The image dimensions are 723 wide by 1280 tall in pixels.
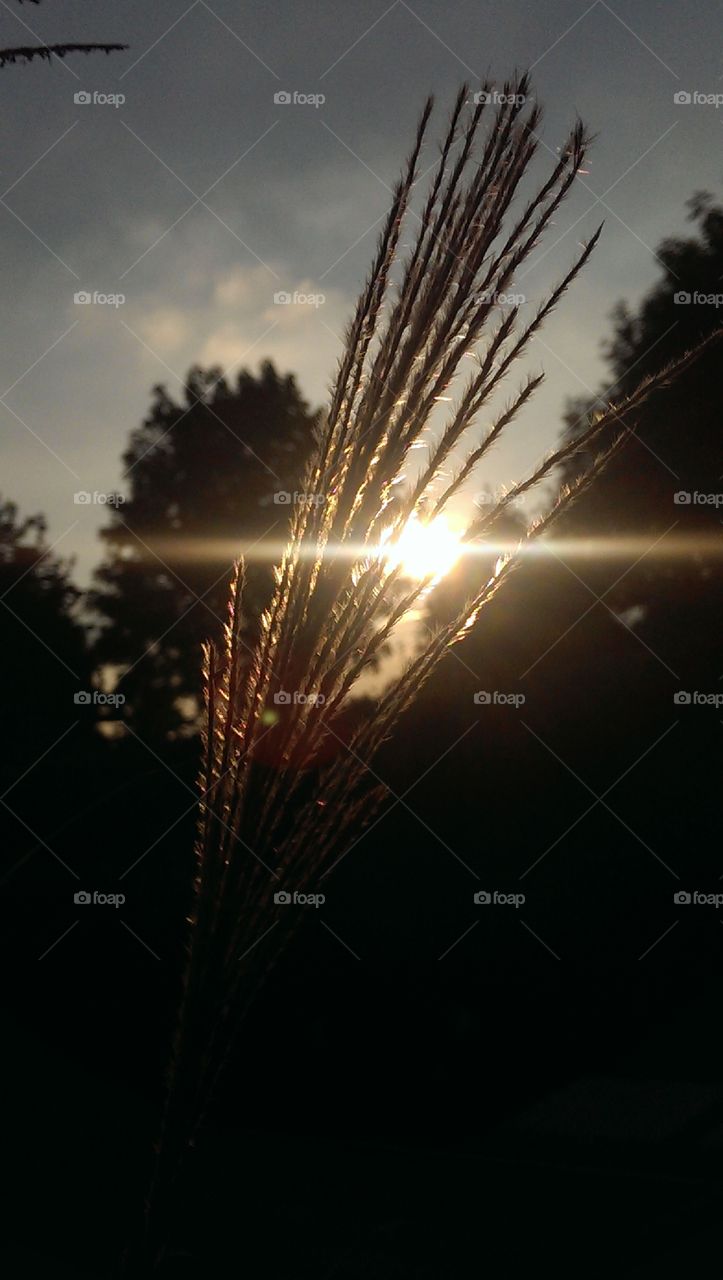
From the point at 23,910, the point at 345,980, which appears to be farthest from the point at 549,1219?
the point at 23,910

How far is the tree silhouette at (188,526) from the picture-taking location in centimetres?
250

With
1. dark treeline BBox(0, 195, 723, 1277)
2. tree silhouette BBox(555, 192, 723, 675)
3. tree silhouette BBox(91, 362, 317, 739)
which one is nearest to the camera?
dark treeline BBox(0, 195, 723, 1277)

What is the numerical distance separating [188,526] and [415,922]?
159 inches

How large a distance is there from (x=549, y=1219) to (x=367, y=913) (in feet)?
2.21

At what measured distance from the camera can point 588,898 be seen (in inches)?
80.1

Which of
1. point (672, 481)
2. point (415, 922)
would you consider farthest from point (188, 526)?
point (415, 922)

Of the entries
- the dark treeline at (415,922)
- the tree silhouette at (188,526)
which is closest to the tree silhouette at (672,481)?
the dark treeline at (415,922)

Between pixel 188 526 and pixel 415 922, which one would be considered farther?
pixel 188 526

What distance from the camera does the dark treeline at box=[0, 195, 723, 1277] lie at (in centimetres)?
134

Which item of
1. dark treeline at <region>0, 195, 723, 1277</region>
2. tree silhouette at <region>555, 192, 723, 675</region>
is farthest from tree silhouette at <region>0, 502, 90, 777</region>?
tree silhouette at <region>555, 192, 723, 675</region>

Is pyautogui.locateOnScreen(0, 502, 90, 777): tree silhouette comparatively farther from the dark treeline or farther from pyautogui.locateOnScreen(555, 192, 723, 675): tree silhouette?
pyautogui.locateOnScreen(555, 192, 723, 675): tree silhouette

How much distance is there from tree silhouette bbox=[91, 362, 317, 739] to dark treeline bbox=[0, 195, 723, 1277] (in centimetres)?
5

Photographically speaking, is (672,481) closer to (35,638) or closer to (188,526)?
(35,638)

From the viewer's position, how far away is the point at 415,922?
Answer: 6.24 feet
